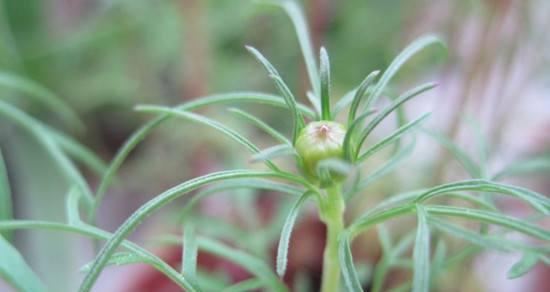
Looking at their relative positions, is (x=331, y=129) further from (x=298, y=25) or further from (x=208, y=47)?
(x=208, y=47)

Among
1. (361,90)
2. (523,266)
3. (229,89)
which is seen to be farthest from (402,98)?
(229,89)

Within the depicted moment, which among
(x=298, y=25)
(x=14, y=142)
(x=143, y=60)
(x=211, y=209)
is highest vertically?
(x=143, y=60)

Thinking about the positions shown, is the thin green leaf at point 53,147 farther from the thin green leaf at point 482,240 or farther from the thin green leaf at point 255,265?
the thin green leaf at point 482,240

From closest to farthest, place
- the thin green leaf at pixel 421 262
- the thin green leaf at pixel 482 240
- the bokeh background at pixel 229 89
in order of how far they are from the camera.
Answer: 1. the thin green leaf at pixel 421 262
2. the thin green leaf at pixel 482 240
3. the bokeh background at pixel 229 89

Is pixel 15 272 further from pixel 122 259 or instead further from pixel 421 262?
pixel 421 262

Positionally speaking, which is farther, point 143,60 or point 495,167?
point 143,60

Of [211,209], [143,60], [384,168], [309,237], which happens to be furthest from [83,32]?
[384,168]

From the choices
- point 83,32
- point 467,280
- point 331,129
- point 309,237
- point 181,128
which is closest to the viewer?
point 331,129

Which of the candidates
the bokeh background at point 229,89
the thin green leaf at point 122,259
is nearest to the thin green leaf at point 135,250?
the thin green leaf at point 122,259
